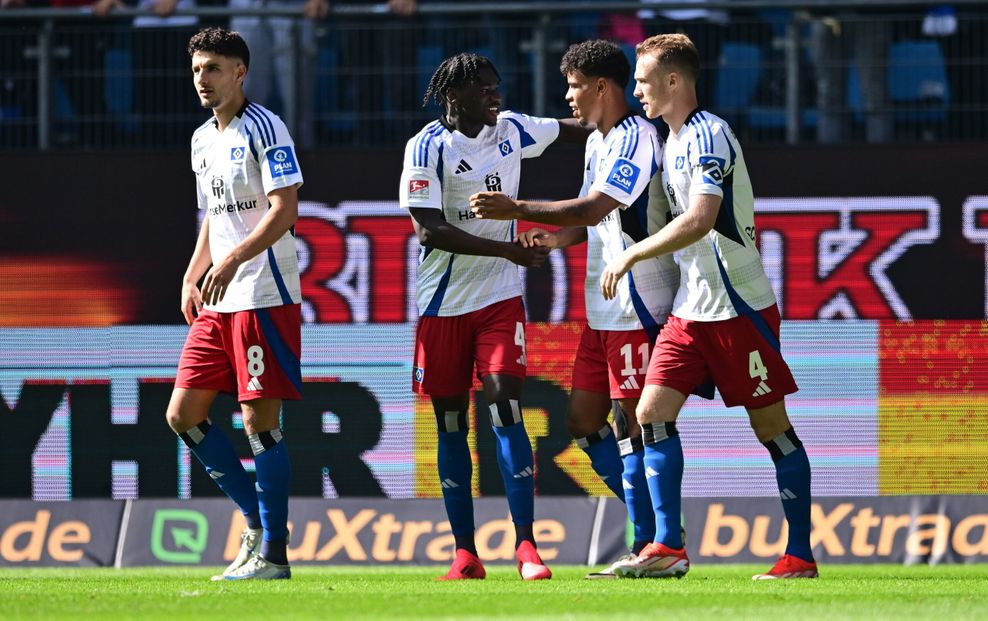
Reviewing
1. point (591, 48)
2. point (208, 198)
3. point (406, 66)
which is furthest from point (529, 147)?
point (406, 66)

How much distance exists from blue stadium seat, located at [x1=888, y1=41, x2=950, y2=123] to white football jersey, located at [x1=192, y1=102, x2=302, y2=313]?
4217 mm

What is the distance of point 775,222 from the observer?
925 cm

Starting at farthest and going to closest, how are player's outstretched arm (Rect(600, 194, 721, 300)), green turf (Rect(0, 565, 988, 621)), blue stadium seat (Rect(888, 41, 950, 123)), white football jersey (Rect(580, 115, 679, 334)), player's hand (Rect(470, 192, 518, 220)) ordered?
blue stadium seat (Rect(888, 41, 950, 123)) → white football jersey (Rect(580, 115, 679, 334)) → player's hand (Rect(470, 192, 518, 220)) → player's outstretched arm (Rect(600, 194, 721, 300)) → green turf (Rect(0, 565, 988, 621))

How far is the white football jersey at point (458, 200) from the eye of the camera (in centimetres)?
706

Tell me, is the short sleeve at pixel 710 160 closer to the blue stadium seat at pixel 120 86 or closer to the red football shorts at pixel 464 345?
the red football shorts at pixel 464 345

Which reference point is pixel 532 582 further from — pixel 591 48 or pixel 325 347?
pixel 325 347

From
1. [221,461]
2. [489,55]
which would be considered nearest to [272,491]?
[221,461]

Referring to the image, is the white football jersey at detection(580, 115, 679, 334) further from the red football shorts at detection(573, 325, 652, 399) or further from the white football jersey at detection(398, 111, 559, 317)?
the white football jersey at detection(398, 111, 559, 317)

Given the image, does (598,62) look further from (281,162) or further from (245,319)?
(245,319)

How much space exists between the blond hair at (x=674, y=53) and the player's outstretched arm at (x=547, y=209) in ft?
1.96

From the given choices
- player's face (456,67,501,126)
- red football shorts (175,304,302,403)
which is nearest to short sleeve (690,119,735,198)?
player's face (456,67,501,126)

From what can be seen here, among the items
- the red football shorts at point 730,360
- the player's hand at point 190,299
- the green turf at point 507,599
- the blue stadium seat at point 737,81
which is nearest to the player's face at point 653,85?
the red football shorts at point 730,360

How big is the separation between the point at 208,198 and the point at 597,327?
179cm

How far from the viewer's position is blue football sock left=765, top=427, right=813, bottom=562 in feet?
22.2
